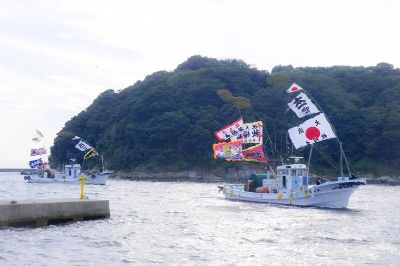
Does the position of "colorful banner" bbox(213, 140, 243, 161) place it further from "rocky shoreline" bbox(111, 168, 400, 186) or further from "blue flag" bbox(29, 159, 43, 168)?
"rocky shoreline" bbox(111, 168, 400, 186)

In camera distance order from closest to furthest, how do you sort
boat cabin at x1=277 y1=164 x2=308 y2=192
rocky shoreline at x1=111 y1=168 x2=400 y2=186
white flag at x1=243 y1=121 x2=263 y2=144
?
boat cabin at x1=277 y1=164 x2=308 y2=192 < white flag at x1=243 y1=121 x2=263 y2=144 < rocky shoreline at x1=111 y1=168 x2=400 y2=186

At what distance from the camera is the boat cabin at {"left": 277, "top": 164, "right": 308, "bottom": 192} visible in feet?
166

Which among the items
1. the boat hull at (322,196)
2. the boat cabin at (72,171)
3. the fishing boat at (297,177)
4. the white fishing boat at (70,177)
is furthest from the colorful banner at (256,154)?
→ the boat cabin at (72,171)

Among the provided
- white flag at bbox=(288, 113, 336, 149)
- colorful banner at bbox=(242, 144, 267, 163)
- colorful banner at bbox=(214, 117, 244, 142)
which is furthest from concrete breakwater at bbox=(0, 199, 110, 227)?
colorful banner at bbox=(214, 117, 244, 142)

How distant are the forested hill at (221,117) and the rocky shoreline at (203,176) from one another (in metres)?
2.15

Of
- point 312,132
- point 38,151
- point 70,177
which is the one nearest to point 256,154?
point 312,132

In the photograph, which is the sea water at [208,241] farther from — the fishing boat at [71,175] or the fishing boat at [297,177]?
the fishing boat at [71,175]

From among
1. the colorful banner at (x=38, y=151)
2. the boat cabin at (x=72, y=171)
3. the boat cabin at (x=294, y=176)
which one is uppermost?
the colorful banner at (x=38, y=151)

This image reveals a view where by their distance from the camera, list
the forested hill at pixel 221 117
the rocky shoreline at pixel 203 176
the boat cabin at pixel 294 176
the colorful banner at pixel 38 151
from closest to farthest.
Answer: the boat cabin at pixel 294 176, the colorful banner at pixel 38 151, the rocky shoreline at pixel 203 176, the forested hill at pixel 221 117

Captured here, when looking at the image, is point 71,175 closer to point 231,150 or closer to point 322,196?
point 231,150

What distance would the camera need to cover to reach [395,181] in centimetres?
12950

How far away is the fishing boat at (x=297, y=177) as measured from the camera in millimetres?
47531

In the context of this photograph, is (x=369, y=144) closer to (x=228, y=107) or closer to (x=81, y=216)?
(x=228, y=107)

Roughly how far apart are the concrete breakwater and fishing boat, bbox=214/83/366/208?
67.0 ft
